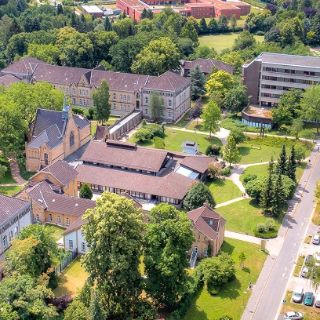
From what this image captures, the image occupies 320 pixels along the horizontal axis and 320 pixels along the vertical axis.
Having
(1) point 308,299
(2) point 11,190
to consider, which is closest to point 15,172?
Answer: (2) point 11,190

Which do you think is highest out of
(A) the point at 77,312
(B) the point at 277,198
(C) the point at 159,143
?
(A) the point at 77,312

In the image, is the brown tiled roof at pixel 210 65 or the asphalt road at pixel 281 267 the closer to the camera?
the asphalt road at pixel 281 267

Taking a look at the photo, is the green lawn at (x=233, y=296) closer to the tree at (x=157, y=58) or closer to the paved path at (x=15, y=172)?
the paved path at (x=15, y=172)

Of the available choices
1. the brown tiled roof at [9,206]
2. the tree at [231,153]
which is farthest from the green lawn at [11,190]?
the tree at [231,153]

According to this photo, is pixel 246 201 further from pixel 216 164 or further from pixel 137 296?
pixel 137 296

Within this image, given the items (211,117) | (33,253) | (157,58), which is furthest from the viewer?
A: (157,58)

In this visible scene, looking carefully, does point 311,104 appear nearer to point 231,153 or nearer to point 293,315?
point 231,153
